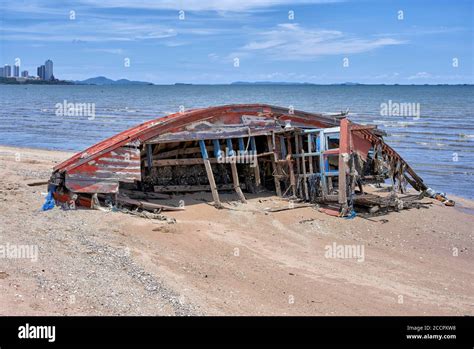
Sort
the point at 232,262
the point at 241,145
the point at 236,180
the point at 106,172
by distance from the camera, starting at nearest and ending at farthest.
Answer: the point at 232,262 → the point at 106,172 → the point at 236,180 → the point at 241,145

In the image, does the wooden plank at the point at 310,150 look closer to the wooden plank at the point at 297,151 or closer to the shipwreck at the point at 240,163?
the shipwreck at the point at 240,163

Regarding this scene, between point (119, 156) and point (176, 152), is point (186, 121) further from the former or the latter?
point (119, 156)

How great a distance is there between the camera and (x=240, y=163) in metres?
17.1

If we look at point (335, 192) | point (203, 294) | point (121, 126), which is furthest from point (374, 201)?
point (121, 126)

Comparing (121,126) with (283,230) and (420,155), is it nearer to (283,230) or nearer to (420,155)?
(420,155)

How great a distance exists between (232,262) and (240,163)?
21.0 feet

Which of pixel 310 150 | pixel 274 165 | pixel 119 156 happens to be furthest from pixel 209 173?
pixel 310 150

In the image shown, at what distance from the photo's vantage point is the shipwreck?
14.0 metres

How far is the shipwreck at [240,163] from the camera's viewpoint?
13961mm

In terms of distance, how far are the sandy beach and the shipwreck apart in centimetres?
60

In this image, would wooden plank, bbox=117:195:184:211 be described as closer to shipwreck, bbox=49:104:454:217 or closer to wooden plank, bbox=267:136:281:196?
shipwreck, bbox=49:104:454:217

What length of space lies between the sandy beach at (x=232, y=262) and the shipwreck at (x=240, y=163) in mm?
605
